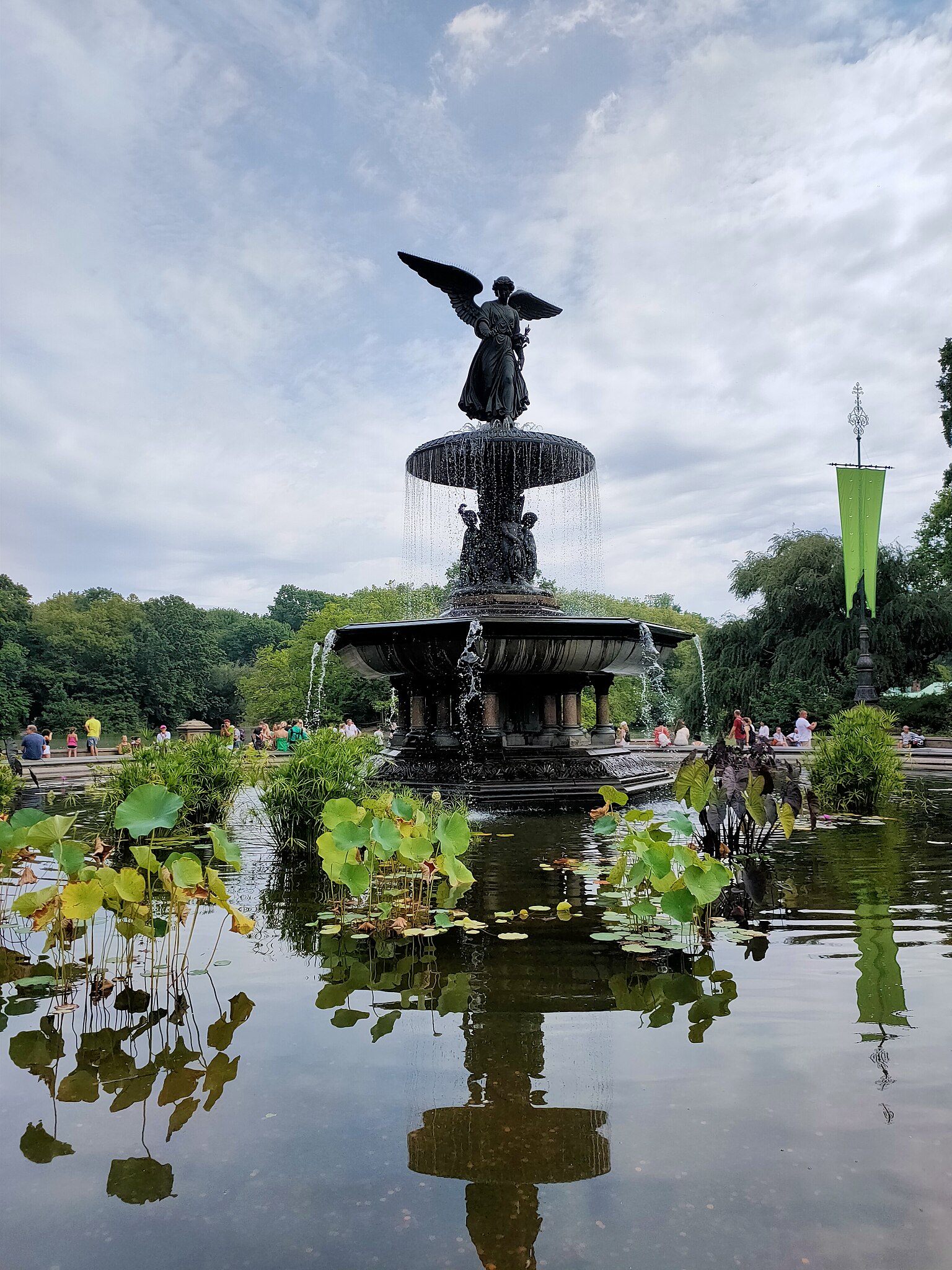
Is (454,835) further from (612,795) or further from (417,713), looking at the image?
(417,713)

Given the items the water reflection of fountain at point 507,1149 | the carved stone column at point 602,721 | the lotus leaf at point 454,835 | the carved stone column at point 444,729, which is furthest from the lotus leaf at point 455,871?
the carved stone column at point 602,721

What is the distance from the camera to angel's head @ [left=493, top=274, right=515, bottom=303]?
44.1ft

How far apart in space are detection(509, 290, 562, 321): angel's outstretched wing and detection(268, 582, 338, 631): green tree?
69.9 m

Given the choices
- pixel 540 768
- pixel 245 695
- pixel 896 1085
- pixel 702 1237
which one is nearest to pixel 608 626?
pixel 540 768

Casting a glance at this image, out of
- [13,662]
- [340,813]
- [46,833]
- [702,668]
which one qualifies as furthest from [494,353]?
[13,662]

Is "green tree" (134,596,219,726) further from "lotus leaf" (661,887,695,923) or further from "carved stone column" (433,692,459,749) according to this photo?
"lotus leaf" (661,887,695,923)

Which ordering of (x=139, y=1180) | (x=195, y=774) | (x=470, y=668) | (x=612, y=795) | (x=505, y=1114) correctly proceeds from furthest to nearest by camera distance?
(x=470, y=668)
(x=195, y=774)
(x=612, y=795)
(x=505, y=1114)
(x=139, y=1180)

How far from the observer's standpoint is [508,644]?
1017 centimetres

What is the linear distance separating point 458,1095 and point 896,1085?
1.38 m

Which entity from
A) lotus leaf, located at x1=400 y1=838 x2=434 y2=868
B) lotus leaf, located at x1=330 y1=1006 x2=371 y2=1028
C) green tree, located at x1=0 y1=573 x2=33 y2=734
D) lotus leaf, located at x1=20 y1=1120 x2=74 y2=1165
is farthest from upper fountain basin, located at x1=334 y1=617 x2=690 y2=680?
green tree, located at x1=0 y1=573 x2=33 y2=734

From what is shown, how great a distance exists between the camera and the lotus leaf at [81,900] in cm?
374

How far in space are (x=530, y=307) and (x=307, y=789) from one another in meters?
9.48

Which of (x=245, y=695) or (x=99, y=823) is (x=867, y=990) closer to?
(x=99, y=823)

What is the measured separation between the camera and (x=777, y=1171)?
2.39 m
